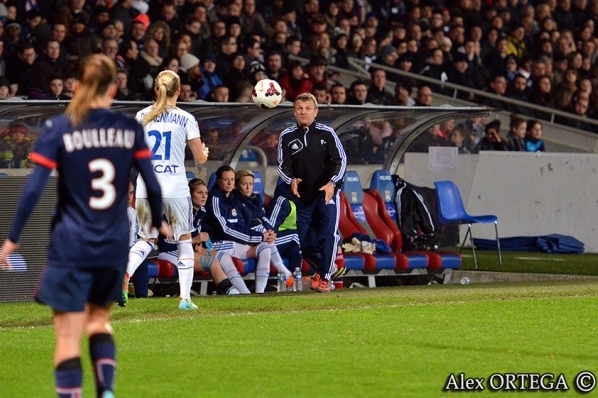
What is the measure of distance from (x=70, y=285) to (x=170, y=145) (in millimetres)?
5043

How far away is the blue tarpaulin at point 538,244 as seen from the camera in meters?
20.5

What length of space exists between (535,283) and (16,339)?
7185 millimetres

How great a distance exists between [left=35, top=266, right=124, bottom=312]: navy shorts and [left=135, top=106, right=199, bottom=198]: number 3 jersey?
4805 millimetres

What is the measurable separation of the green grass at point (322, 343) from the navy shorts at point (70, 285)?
118 centimetres

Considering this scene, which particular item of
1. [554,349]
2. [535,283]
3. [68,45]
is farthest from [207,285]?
[554,349]

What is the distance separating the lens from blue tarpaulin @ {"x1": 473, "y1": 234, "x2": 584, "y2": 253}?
20.5 m

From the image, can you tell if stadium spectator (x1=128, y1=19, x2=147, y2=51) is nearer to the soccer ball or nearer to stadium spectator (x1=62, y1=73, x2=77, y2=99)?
stadium spectator (x1=62, y1=73, x2=77, y2=99)

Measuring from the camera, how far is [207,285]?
15508 mm

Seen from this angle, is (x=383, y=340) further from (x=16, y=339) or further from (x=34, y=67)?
(x=34, y=67)

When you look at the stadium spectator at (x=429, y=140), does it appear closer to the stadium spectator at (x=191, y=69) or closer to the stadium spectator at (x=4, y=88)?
the stadium spectator at (x=191, y=69)

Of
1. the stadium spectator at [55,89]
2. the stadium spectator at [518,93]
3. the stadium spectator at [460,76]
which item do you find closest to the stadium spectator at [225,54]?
the stadium spectator at [55,89]

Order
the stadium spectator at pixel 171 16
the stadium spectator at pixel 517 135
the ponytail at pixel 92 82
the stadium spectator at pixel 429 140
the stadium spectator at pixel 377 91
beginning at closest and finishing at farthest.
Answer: the ponytail at pixel 92 82
the stadium spectator at pixel 429 140
the stadium spectator at pixel 171 16
the stadium spectator at pixel 377 91
the stadium spectator at pixel 517 135

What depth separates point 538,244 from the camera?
20.6 metres
